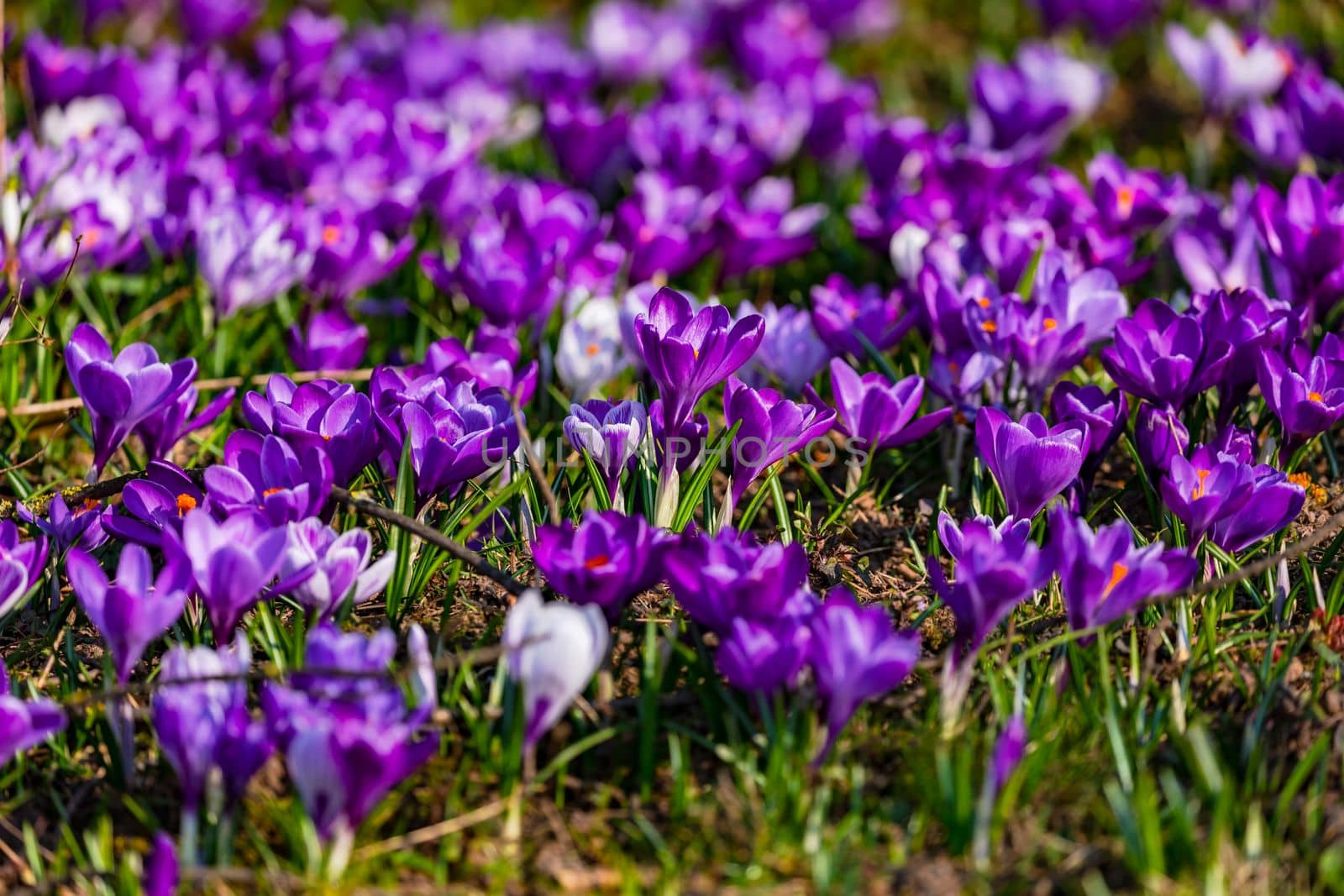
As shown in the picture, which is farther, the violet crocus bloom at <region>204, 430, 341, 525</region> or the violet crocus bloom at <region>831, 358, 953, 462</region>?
the violet crocus bloom at <region>831, 358, 953, 462</region>

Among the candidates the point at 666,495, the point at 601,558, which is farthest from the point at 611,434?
the point at 601,558

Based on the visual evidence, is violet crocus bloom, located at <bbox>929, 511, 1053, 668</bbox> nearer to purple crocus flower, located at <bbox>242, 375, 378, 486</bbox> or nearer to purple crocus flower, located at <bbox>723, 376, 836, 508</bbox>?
purple crocus flower, located at <bbox>723, 376, 836, 508</bbox>

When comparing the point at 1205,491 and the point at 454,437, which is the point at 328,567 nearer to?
the point at 454,437

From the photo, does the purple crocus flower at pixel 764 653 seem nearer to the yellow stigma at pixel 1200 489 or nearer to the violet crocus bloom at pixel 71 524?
the yellow stigma at pixel 1200 489

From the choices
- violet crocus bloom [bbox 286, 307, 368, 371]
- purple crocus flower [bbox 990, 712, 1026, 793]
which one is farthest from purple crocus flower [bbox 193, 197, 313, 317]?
purple crocus flower [bbox 990, 712, 1026, 793]

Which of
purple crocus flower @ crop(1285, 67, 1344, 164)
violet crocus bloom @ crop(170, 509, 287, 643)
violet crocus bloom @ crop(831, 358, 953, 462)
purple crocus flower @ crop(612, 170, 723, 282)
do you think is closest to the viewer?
violet crocus bloom @ crop(170, 509, 287, 643)

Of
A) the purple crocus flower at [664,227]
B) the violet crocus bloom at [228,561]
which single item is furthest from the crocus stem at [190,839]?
the purple crocus flower at [664,227]
